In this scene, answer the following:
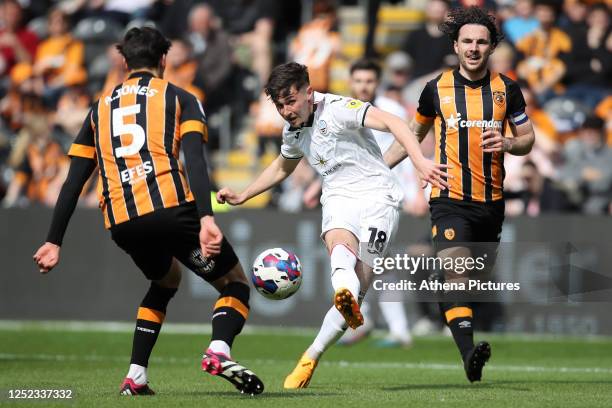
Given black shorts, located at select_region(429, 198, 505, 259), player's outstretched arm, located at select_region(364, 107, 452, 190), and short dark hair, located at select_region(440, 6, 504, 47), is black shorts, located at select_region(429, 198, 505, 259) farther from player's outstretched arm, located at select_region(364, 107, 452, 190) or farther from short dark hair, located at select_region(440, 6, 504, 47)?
short dark hair, located at select_region(440, 6, 504, 47)

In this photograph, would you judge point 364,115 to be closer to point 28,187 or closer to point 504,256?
point 504,256

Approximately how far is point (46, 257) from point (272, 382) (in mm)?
2178

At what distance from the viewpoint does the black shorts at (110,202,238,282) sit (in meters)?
7.31

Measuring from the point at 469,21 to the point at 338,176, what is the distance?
1395 millimetres

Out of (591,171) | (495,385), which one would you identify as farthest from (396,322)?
(495,385)

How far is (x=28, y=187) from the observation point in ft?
58.5

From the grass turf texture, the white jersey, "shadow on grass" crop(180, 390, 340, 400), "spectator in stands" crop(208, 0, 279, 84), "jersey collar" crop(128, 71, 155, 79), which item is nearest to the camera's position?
the grass turf texture

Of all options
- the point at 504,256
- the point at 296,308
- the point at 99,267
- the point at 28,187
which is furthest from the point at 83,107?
the point at 504,256

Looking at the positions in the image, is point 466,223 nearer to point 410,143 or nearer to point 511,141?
point 511,141

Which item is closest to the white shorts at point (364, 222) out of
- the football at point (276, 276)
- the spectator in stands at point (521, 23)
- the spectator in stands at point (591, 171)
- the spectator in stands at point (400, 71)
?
the football at point (276, 276)

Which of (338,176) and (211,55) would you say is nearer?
(338,176)

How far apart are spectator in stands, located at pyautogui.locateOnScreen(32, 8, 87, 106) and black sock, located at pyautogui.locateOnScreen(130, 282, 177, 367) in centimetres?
1145

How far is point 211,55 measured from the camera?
18.0m

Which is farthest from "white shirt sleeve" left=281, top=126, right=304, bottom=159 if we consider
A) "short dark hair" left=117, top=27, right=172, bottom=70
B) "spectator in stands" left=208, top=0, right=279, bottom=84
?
"spectator in stands" left=208, top=0, right=279, bottom=84
